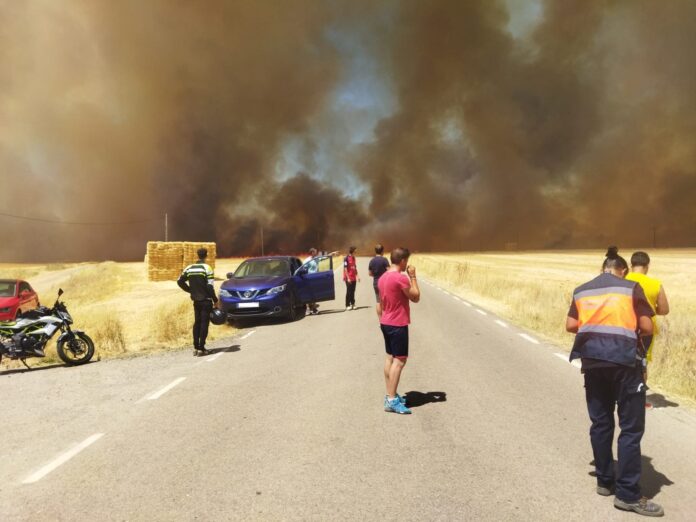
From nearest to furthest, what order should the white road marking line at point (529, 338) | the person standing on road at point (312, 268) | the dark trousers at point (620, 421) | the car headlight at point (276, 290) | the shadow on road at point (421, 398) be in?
1. the dark trousers at point (620, 421)
2. the shadow on road at point (421, 398)
3. the white road marking line at point (529, 338)
4. the car headlight at point (276, 290)
5. the person standing on road at point (312, 268)

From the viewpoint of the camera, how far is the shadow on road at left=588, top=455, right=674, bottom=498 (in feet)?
12.2

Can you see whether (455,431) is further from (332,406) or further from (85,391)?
(85,391)

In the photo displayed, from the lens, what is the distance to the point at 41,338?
8781 millimetres

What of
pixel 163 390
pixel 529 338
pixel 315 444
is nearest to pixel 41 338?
pixel 163 390

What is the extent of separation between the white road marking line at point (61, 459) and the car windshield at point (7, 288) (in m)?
10.9

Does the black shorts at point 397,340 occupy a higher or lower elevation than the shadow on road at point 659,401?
higher

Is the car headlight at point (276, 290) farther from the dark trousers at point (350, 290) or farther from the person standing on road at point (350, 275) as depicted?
the dark trousers at point (350, 290)

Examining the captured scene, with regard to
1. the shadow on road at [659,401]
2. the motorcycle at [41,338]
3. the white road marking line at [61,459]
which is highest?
the motorcycle at [41,338]

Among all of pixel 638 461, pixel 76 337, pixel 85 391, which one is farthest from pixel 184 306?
pixel 638 461

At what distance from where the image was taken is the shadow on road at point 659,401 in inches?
239

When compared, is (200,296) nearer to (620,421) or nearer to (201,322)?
(201,322)

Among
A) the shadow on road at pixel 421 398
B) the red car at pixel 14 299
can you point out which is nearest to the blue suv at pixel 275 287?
the red car at pixel 14 299

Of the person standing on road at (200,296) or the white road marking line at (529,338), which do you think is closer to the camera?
the person standing on road at (200,296)

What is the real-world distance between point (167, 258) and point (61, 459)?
33868 mm
